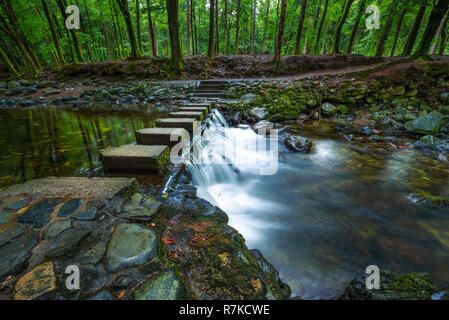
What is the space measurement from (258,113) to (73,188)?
7161 mm

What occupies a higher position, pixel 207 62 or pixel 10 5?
pixel 10 5

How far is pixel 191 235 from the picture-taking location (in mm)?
1744

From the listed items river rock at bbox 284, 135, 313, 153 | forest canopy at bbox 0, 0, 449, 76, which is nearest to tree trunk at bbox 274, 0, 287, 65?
forest canopy at bbox 0, 0, 449, 76

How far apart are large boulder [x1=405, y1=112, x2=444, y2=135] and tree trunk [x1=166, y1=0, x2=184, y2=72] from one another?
12.3 m

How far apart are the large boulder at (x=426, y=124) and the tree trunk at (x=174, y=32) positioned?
12.3 metres

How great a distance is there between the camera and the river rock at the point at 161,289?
1.13m

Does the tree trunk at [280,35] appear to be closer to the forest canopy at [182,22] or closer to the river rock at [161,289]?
the forest canopy at [182,22]

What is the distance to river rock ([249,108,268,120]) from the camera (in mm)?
7964

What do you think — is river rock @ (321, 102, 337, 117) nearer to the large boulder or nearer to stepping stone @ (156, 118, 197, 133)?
the large boulder
